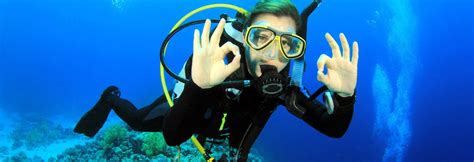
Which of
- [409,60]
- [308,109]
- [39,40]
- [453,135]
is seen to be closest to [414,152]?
[453,135]

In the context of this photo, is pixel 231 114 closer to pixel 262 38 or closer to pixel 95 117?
pixel 262 38

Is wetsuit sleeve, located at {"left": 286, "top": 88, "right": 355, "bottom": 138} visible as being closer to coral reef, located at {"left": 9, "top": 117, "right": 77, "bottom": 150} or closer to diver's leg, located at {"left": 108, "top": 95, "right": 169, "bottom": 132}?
diver's leg, located at {"left": 108, "top": 95, "right": 169, "bottom": 132}

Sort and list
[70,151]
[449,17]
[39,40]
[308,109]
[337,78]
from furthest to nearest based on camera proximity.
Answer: [39,40]
[449,17]
[70,151]
[308,109]
[337,78]

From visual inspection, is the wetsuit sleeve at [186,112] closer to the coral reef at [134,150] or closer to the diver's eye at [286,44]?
the diver's eye at [286,44]

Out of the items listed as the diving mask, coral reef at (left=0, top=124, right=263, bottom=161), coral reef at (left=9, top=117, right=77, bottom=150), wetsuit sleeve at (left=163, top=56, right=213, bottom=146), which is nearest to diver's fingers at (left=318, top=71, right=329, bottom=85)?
the diving mask

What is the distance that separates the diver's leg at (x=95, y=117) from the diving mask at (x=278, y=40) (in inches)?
140

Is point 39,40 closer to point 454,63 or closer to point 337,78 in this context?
point 454,63

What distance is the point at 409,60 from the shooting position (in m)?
24.1

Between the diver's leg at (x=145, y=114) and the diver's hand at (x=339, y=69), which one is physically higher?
the diver's leg at (x=145, y=114)

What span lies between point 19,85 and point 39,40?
25.0 metres

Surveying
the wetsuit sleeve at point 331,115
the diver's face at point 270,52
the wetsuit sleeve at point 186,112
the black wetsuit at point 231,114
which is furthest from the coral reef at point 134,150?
the diver's face at point 270,52

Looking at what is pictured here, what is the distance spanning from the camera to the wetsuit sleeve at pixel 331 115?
8.40 ft

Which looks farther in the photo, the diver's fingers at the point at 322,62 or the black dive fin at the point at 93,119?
the black dive fin at the point at 93,119

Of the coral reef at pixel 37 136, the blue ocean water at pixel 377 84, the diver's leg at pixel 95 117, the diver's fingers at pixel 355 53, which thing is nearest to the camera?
the diver's fingers at pixel 355 53
